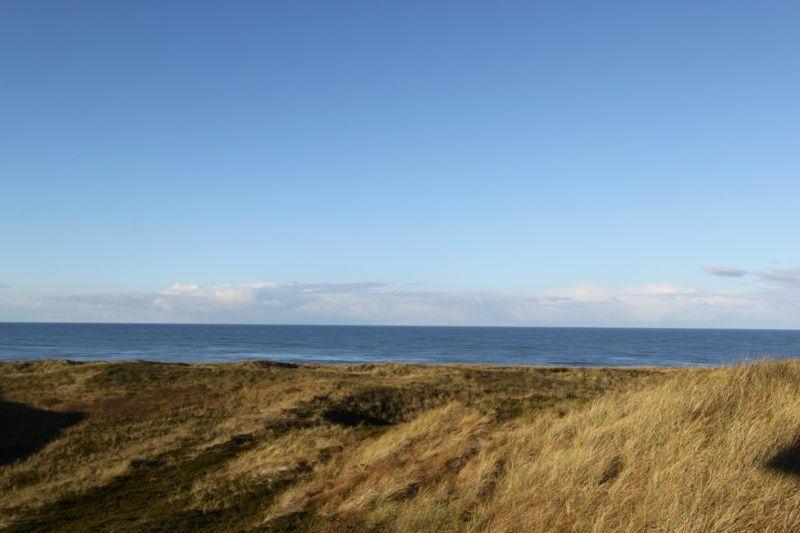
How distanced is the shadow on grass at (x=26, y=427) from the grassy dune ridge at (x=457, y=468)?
0.18 m

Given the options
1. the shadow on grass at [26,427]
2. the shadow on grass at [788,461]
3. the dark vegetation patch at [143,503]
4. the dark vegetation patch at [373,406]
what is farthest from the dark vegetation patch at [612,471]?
the shadow on grass at [26,427]

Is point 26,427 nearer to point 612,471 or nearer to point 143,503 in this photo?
point 143,503

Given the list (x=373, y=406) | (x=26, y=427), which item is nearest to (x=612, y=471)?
(x=373, y=406)

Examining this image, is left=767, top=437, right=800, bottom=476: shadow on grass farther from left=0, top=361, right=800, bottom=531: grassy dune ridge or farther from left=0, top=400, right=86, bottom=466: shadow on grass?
left=0, top=400, right=86, bottom=466: shadow on grass

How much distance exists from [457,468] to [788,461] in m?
5.56

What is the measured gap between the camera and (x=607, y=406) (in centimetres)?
1405

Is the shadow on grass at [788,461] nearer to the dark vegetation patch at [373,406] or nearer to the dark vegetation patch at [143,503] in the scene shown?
the dark vegetation patch at [143,503]

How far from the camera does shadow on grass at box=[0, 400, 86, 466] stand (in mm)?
22703

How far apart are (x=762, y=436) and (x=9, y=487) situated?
62.4ft

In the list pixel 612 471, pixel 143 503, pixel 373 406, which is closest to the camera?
pixel 612 471

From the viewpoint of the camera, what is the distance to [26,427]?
26344 mm

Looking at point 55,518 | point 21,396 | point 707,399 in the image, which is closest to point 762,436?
point 707,399

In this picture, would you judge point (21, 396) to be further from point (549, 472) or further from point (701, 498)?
point (701, 498)

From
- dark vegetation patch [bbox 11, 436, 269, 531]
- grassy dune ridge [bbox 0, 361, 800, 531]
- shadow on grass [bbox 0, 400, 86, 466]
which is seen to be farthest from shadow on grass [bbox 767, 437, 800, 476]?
shadow on grass [bbox 0, 400, 86, 466]
